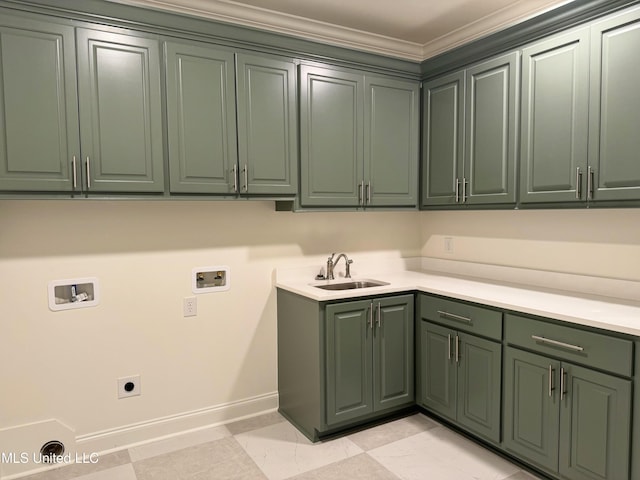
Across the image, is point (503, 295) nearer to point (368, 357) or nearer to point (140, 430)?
point (368, 357)

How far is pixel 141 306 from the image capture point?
271 centimetres

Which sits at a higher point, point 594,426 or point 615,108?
point 615,108

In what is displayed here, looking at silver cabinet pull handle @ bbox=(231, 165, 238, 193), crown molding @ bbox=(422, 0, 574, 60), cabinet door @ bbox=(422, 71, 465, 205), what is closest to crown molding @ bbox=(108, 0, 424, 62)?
crown molding @ bbox=(422, 0, 574, 60)

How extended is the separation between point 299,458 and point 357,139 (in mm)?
1975

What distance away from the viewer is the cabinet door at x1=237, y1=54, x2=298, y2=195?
2.63 metres

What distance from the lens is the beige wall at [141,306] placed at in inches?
94.9

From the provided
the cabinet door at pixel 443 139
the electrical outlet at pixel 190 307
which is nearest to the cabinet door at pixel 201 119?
the electrical outlet at pixel 190 307

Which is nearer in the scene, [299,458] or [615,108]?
[615,108]

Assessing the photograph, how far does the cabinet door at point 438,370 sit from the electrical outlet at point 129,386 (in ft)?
5.80

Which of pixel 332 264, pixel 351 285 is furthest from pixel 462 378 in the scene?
pixel 332 264

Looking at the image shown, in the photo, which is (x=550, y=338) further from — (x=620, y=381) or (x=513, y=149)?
(x=513, y=149)

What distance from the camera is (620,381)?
1931 mm

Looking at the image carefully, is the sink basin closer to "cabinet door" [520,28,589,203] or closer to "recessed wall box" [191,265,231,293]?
"recessed wall box" [191,265,231,293]

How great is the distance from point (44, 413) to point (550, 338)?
8.67 feet
